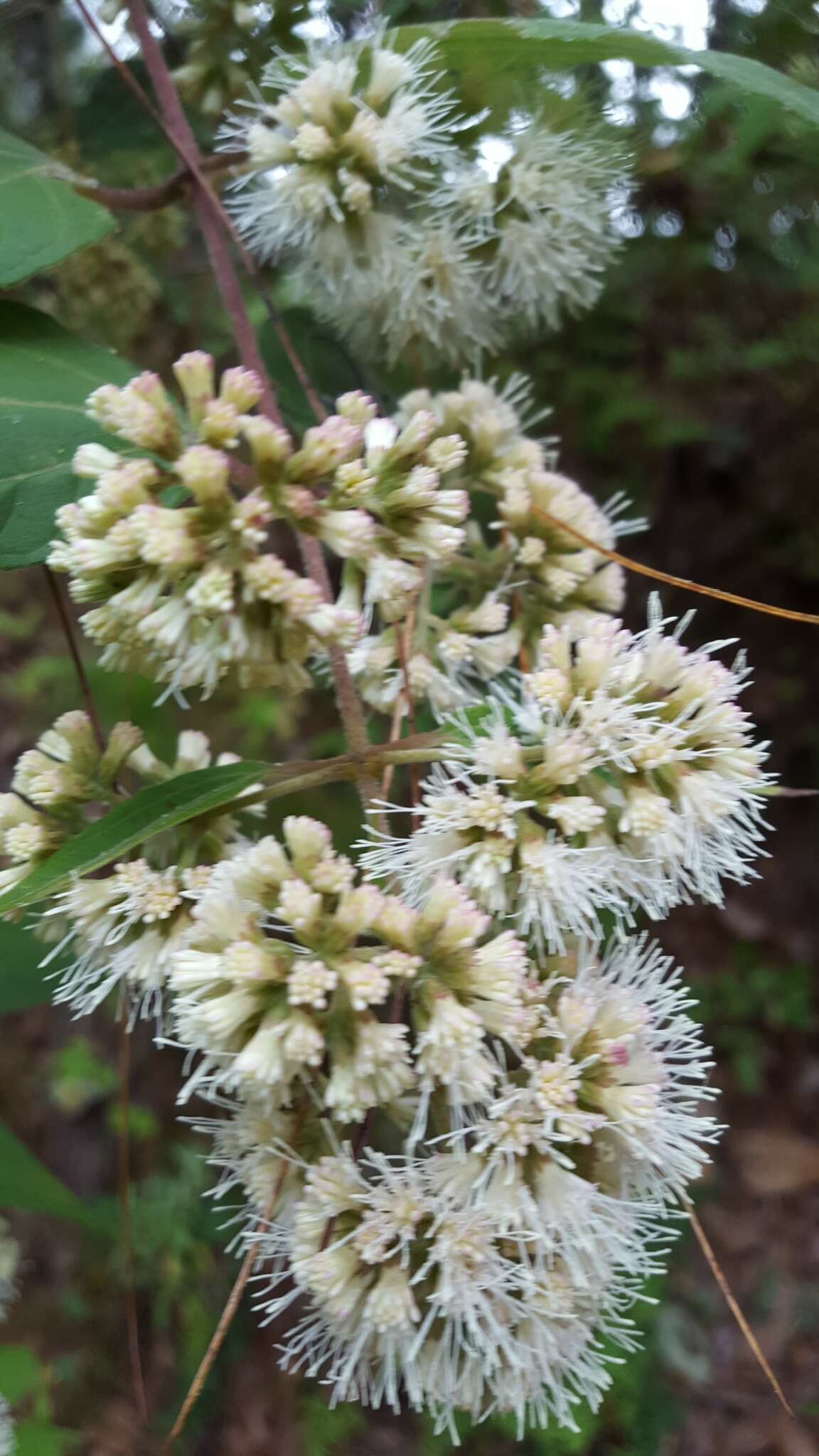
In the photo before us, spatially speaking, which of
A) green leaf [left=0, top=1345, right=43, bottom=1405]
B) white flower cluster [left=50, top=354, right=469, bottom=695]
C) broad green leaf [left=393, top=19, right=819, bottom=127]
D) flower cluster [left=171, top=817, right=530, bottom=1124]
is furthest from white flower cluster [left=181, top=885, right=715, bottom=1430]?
broad green leaf [left=393, top=19, right=819, bottom=127]

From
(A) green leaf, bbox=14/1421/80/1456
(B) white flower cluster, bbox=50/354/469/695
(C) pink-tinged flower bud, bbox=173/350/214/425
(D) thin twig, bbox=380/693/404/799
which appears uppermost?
(C) pink-tinged flower bud, bbox=173/350/214/425

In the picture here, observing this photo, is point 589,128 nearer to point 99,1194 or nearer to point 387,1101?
point 387,1101

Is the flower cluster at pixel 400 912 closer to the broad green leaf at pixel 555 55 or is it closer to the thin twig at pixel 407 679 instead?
the thin twig at pixel 407 679

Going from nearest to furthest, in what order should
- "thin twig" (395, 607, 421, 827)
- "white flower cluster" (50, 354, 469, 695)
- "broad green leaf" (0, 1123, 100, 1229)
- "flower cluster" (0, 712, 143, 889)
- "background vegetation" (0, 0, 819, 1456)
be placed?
1. "white flower cluster" (50, 354, 469, 695)
2. "flower cluster" (0, 712, 143, 889)
3. "thin twig" (395, 607, 421, 827)
4. "broad green leaf" (0, 1123, 100, 1229)
5. "background vegetation" (0, 0, 819, 1456)

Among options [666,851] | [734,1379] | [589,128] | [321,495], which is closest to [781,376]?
[589,128]

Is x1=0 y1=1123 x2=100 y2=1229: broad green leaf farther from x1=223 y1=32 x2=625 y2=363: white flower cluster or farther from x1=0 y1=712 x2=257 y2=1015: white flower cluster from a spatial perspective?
x1=223 y1=32 x2=625 y2=363: white flower cluster

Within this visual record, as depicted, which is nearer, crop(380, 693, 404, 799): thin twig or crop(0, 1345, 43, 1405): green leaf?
crop(380, 693, 404, 799): thin twig
